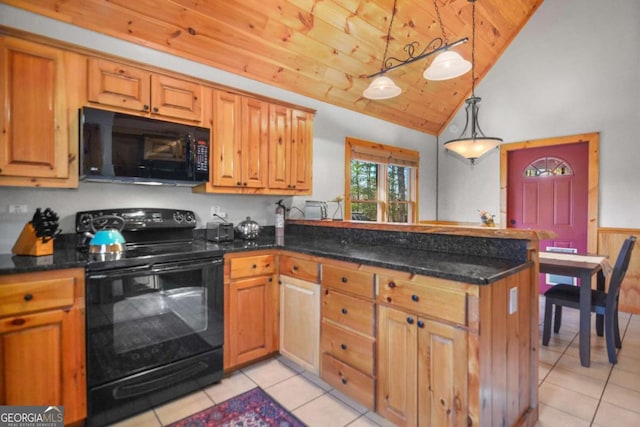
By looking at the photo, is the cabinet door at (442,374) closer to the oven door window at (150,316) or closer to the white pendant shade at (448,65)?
the oven door window at (150,316)

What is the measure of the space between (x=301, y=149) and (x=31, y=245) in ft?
7.01

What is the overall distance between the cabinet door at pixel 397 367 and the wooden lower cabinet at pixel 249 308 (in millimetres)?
1008

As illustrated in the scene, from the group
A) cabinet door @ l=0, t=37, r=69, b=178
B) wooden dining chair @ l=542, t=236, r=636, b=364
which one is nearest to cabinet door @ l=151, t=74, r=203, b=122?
cabinet door @ l=0, t=37, r=69, b=178

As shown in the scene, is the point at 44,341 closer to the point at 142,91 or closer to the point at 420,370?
the point at 142,91

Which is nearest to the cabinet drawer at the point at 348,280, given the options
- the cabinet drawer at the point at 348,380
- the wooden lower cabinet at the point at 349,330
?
the wooden lower cabinet at the point at 349,330

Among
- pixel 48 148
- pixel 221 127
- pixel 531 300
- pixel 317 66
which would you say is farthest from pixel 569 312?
pixel 48 148

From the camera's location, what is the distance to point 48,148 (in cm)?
195

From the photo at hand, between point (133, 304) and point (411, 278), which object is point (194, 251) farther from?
point (411, 278)

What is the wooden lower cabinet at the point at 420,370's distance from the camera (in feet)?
4.88

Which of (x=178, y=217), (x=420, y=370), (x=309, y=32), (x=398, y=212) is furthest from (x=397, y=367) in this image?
(x=398, y=212)

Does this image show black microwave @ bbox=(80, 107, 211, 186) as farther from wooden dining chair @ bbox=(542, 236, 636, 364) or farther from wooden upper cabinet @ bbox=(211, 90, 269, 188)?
wooden dining chair @ bbox=(542, 236, 636, 364)

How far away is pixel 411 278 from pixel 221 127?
1897mm

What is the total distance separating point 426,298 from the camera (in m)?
1.60

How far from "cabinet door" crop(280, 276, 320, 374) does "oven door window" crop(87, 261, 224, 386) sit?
1.60 feet
